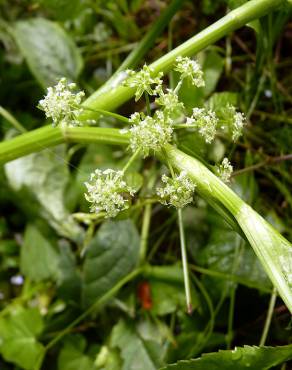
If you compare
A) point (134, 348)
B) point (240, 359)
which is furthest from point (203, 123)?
point (134, 348)

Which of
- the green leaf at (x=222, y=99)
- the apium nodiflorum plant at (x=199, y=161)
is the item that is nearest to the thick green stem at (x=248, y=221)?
the apium nodiflorum plant at (x=199, y=161)

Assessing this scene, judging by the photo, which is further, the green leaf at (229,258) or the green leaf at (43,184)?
the green leaf at (43,184)

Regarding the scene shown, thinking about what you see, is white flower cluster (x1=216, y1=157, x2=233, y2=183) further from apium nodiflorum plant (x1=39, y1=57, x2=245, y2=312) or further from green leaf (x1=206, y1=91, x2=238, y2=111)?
green leaf (x1=206, y1=91, x2=238, y2=111)

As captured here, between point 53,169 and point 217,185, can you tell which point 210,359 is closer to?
point 217,185

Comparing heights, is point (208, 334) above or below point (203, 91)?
below

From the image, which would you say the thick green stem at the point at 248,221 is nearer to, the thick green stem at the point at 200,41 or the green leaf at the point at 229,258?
the thick green stem at the point at 200,41

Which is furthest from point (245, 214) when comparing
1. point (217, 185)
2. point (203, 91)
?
point (203, 91)
